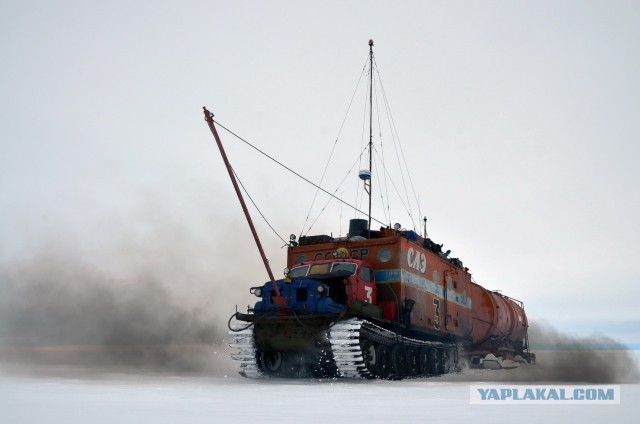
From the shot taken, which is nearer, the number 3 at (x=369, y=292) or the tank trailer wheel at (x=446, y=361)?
the number 3 at (x=369, y=292)

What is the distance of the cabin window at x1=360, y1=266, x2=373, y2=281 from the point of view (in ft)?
64.2

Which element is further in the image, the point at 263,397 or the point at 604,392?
the point at 604,392

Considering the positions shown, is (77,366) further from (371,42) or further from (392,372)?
(371,42)

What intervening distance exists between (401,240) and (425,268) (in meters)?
2.48

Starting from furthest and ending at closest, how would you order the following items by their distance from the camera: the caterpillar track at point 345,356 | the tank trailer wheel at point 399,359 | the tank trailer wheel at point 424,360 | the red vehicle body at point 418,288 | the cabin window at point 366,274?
1. the tank trailer wheel at point 424,360
2. the red vehicle body at point 418,288
3. the cabin window at point 366,274
4. the tank trailer wheel at point 399,359
5. the caterpillar track at point 345,356

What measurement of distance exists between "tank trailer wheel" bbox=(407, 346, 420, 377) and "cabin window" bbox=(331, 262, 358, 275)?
141 inches

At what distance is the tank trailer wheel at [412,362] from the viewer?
20.4m

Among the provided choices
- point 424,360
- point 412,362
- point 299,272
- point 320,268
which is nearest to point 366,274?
point 320,268

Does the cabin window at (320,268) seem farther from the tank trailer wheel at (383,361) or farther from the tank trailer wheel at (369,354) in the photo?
the tank trailer wheel at (383,361)

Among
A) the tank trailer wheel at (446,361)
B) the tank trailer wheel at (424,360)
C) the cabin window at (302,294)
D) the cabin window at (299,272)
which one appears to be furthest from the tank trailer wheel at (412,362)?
the cabin window at (302,294)

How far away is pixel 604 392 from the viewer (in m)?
12.8

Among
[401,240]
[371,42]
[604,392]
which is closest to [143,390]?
[604,392]

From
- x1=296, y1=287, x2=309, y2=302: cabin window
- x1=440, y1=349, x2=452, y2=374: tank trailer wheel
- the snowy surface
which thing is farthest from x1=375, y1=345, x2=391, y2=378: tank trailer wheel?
x1=440, y1=349, x2=452, y2=374: tank trailer wheel

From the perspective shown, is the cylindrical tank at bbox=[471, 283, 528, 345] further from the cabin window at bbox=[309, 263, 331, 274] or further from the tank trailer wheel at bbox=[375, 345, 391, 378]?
the cabin window at bbox=[309, 263, 331, 274]
